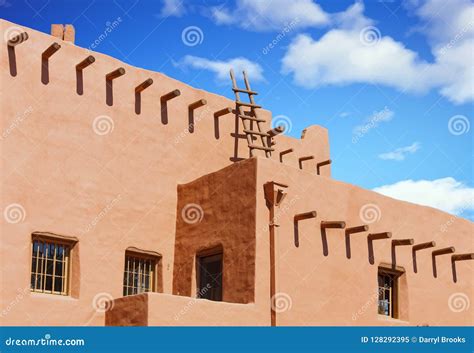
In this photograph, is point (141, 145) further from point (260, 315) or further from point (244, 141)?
point (260, 315)

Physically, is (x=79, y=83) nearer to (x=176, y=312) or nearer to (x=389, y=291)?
(x=176, y=312)

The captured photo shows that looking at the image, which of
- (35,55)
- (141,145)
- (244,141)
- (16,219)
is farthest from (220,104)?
(16,219)

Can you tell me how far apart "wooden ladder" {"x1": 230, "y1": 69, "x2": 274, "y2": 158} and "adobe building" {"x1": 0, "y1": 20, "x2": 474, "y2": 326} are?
47 millimetres

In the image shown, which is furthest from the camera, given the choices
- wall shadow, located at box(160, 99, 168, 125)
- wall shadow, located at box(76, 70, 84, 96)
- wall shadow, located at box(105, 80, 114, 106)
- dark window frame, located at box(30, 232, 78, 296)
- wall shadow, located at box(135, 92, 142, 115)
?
wall shadow, located at box(160, 99, 168, 125)

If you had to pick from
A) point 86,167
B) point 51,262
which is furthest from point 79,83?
point 51,262

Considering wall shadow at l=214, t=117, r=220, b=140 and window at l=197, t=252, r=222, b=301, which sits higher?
wall shadow at l=214, t=117, r=220, b=140

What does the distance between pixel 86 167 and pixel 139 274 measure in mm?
2511

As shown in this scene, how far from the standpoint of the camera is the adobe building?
45.2ft


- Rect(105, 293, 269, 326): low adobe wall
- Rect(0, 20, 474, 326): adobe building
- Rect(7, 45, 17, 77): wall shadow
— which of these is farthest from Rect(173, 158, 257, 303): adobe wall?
Rect(7, 45, 17, 77): wall shadow

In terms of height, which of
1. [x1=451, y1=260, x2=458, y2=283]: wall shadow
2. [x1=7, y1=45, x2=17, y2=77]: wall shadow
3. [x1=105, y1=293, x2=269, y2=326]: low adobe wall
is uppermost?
[x1=7, y1=45, x2=17, y2=77]: wall shadow

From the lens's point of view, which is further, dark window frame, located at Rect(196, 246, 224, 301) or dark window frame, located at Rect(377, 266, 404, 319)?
dark window frame, located at Rect(377, 266, 404, 319)

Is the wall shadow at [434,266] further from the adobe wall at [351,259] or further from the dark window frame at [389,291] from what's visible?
the dark window frame at [389,291]

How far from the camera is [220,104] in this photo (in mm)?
17875

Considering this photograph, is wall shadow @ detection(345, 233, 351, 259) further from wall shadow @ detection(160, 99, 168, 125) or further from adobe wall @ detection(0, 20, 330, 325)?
wall shadow @ detection(160, 99, 168, 125)
